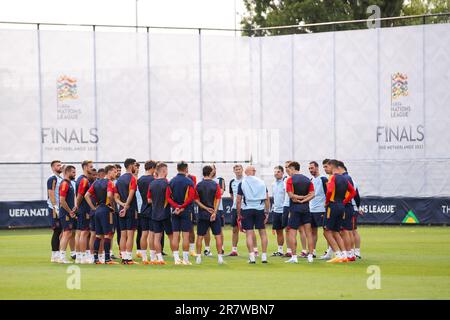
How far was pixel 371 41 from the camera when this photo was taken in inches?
1745

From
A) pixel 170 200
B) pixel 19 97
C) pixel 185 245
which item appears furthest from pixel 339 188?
pixel 19 97

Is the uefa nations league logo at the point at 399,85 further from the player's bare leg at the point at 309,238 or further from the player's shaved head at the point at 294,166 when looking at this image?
the player's shaved head at the point at 294,166

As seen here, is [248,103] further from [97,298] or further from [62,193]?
[97,298]

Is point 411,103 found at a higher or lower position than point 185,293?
higher

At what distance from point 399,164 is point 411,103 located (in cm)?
291

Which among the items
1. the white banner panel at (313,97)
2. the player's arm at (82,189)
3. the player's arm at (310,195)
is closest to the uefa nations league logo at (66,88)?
the white banner panel at (313,97)

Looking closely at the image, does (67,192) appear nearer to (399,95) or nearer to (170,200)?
(170,200)

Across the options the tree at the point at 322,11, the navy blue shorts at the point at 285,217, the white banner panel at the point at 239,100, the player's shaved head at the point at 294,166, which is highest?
the tree at the point at 322,11

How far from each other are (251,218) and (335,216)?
1873mm

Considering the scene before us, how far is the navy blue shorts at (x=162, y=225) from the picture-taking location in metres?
20.8

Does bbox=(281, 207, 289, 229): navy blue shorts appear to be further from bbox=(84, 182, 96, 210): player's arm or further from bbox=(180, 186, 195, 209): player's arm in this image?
bbox=(84, 182, 96, 210): player's arm

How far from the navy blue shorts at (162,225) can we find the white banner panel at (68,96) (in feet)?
77.7

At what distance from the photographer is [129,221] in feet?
69.9

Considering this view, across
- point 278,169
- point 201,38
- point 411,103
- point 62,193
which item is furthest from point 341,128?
point 62,193
